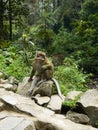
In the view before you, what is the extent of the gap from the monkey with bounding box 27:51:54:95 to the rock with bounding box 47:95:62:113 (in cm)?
65

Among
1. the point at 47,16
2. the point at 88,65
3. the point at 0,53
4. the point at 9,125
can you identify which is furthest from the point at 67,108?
the point at 47,16

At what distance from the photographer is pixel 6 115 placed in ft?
20.2

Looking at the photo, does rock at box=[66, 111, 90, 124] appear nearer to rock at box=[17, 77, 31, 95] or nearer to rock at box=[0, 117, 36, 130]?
rock at box=[0, 117, 36, 130]

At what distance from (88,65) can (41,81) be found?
10464 millimetres

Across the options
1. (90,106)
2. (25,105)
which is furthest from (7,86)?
(90,106)

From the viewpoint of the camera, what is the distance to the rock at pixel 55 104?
6.98m

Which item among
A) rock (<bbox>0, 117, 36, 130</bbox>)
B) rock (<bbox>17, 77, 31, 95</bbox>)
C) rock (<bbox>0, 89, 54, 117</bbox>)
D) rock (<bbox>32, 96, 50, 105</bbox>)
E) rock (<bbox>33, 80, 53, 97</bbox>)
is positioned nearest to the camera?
rock (<bbox>0, 117, 36, 130</bbox>)

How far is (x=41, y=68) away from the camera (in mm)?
8023

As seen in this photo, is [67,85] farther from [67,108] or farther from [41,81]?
[67,108]

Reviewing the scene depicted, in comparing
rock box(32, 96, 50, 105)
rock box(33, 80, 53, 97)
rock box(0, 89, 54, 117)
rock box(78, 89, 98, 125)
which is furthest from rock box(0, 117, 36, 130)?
rock box(33, 80, 53, 97)

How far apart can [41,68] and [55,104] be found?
4.10 feet

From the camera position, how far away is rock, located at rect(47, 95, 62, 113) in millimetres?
6977

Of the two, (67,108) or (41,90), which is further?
(41,90)

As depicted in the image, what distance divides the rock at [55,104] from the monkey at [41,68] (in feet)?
2.13
